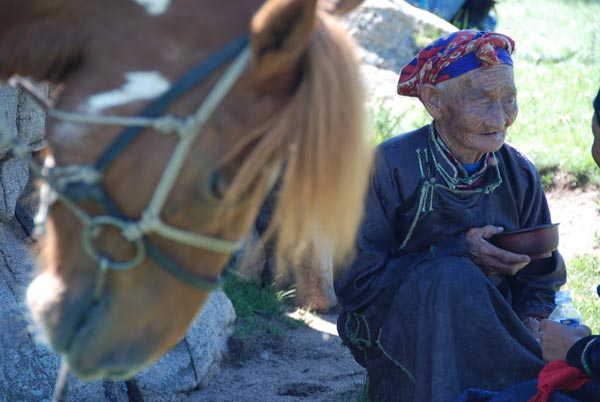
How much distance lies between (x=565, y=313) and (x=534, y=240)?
13.1 inches

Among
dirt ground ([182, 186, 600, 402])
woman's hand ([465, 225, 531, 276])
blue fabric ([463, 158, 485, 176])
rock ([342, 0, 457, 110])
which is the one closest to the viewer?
woman's hand ([465, 225, 531, 276])

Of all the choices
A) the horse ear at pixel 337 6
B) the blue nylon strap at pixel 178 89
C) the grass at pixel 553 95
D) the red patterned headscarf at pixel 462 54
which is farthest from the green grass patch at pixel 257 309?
the blue nylon strap at pixel 178 89

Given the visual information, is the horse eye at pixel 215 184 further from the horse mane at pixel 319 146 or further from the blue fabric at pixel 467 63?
the blue fabric at pixel 467 63

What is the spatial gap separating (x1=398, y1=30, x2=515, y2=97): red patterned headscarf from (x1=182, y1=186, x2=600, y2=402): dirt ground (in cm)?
162

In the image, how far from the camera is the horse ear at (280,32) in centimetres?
176

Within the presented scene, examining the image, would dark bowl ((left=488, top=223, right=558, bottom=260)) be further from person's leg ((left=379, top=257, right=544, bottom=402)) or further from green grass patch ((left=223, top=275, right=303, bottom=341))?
green grass patch ((left=223, top=275, right=303, bottom=341))

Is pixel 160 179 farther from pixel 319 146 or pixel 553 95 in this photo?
pixel 553 95

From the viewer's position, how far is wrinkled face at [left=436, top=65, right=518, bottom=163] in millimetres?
3773

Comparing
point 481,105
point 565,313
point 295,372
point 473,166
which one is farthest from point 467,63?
point 295,372

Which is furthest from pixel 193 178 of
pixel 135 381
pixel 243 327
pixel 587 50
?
pixel 587 50

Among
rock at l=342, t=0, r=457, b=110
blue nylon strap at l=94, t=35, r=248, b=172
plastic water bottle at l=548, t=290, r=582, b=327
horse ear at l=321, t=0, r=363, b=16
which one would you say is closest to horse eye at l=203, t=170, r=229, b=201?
blue nylon strap at l=94, t=35, r=248, b=172

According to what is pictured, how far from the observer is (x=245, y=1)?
1.97m

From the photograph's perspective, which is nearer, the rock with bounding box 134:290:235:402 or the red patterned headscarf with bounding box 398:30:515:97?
the red patterned headscarf with bounding box 398:30:515:97

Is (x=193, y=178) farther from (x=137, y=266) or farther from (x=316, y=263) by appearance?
(x=316, y=263)
